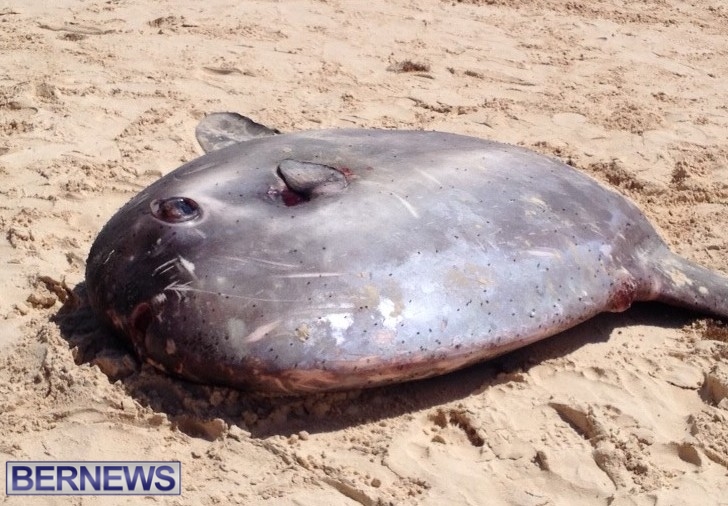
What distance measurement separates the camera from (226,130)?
4.16m

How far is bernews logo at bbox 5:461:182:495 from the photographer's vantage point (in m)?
2.39

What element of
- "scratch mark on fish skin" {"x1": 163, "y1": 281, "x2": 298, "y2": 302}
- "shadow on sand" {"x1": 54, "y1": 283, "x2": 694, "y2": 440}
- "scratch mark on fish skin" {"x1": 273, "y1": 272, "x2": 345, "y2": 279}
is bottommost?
"shadow on sand" {"x1": 54, "y1": 283, "x2": 694, "y2": 440}

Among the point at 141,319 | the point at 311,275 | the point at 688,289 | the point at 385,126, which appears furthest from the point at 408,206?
the point at 385,126

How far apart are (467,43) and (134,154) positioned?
92.5 inches

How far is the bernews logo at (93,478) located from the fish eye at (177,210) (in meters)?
0.71

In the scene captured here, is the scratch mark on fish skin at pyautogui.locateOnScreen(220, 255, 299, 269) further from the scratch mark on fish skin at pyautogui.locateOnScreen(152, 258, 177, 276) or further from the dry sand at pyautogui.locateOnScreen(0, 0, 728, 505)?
the dry sand at pyautogui.locateOnScreen(0, 0, 728, 505)

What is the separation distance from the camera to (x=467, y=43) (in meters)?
5.67

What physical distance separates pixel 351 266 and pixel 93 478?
879mm

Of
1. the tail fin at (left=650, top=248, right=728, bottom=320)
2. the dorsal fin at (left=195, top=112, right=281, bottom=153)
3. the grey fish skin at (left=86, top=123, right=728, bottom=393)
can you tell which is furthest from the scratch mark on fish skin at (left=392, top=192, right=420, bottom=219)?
the dorsal fin at (left=195, top=112, right=281, bottom=153)

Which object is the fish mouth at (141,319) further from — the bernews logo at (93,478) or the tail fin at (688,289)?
the tail fin at (688,289)

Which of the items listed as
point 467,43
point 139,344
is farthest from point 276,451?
point 467,43

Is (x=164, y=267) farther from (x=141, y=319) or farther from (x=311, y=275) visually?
(x=311, y=275)

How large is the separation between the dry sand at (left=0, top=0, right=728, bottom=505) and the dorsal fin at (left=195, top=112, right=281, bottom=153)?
0.33 ft

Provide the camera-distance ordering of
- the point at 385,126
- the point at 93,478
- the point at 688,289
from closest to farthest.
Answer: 1. the point at 93,478
2. the point at 688,289
3. the point at 385,126
